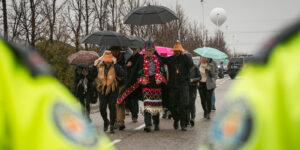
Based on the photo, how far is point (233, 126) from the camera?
0.95m

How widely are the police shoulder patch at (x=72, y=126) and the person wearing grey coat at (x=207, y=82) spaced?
10662 millimetres

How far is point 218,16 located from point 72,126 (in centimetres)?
7484

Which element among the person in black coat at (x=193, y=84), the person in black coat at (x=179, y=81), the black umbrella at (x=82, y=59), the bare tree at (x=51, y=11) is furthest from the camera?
the bare tree at (x=51, y=11)

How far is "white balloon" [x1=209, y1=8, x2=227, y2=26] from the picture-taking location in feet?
242

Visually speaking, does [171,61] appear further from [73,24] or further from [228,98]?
[73,24]

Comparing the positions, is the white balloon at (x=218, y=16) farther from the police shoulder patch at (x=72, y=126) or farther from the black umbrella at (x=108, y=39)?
the police shoulder patch at (x=72, y=126)

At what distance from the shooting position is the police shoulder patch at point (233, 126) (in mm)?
919

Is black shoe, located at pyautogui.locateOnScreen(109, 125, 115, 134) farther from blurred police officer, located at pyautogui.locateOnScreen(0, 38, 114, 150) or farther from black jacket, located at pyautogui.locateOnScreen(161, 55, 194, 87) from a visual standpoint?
blurred police officer, located at pyautogui.locateOnScreen(0, 38, 114, 150)

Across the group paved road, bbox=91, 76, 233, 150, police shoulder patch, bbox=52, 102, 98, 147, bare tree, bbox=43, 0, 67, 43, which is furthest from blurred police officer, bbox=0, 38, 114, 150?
bare tree, bbox=43, 0, 67, 43

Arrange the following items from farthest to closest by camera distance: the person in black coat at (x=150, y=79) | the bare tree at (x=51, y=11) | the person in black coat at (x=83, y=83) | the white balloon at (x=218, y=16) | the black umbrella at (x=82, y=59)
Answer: the white balloon at (x=218, y=16)
the bare tree at (x=51, y=11)
the person in black coat at (x=83, y=83)
the black umbrella at (x=82, y=59)
the person in black coat at (x=150, y=79)

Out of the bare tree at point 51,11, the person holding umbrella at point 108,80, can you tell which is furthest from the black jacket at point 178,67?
the bare tree at point 51,11

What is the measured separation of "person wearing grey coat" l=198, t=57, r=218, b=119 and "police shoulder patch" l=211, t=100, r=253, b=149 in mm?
10649

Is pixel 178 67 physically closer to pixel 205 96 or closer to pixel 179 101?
pixel 179 101

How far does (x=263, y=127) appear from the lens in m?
0.89
